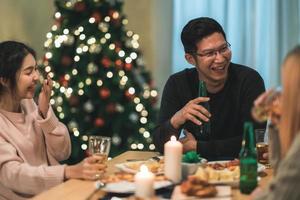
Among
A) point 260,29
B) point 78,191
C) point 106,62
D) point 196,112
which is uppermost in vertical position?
point 260,29

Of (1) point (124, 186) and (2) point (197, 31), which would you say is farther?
(2) point (197, 31)

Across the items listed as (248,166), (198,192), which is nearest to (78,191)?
(198,192)

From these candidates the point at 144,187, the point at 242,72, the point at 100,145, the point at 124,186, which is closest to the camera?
the point at 144,187

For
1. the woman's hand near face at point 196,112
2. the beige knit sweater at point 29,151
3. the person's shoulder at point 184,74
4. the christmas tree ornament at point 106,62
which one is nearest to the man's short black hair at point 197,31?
the person's shoulder at point 184,74

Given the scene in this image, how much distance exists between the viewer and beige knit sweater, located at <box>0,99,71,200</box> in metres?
1.94

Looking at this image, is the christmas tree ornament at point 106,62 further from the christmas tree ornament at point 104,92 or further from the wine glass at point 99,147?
the wine glass at point 99,147

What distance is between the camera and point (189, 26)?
8.72ft

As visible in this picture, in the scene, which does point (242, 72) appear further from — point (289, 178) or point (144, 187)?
point (289, 178)

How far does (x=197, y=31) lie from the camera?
2.60 m

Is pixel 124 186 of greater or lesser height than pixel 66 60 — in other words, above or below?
below

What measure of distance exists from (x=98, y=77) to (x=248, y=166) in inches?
93.0

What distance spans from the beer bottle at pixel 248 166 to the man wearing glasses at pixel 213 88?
2.50 ft

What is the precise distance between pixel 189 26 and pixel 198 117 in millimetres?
676

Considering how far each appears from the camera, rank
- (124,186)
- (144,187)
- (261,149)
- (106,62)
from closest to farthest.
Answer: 1. (144,187)
2. (124,186)
3. (261,149)
4. (106,62)
